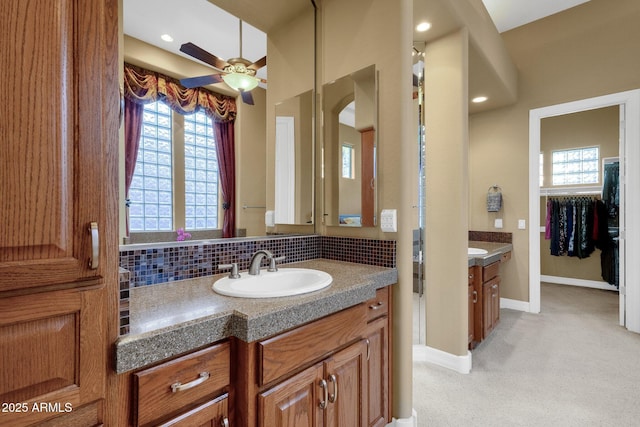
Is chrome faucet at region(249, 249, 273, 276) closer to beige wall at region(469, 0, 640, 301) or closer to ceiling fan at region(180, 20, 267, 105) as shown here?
ceiling fan at region(180, 20, 267, 105)

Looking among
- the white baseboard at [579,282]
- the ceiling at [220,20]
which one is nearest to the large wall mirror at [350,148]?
the ceiling at [220,20]

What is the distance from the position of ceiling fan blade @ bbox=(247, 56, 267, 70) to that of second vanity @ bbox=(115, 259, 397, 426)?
1187 millimetres

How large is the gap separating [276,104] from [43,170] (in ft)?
4.72

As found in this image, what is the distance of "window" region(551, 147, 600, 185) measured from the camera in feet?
16.3

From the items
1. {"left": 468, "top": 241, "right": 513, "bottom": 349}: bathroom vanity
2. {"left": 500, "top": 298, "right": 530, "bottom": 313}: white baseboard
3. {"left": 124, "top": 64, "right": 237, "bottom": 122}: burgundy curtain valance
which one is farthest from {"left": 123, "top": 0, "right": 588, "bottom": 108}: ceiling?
{"left": 500, "top": 298, "right": 530, "bottom": 313}: white baseboard

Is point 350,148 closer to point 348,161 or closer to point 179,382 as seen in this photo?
point 348,161

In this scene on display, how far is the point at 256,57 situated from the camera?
1.76m

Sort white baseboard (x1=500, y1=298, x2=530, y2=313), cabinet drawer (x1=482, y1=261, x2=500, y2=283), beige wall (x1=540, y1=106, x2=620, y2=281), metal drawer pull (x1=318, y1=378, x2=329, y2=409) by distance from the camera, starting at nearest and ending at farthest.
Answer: metal drawer pull (x1=318, y1=378, x2=329, y2=409) < cabinet drawer (x1=482, y1=261, x2=500, y2=283) < white baseboard (x1=500, y1=298, x2=530, y2=313) < beige wall (x1=540, y1=106, x2=620, y2=281)

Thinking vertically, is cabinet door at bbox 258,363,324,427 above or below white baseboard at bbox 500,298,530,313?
above

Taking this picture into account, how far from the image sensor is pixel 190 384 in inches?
33.9

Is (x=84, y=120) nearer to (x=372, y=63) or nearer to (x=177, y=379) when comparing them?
(x=177, y=379)

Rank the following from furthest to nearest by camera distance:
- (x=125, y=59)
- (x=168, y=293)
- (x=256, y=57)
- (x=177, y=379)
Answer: (x=256, y=57) < (x=125, y=59) < (x=168, y=293) < (x=177, y=379)

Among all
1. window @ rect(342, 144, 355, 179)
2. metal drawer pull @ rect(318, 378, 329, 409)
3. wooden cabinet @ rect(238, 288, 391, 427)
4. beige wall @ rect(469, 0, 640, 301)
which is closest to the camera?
wooden cabinet @ rect(238, 288, 391, 427)

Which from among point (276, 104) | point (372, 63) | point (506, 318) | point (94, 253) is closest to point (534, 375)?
point (506, 318)
